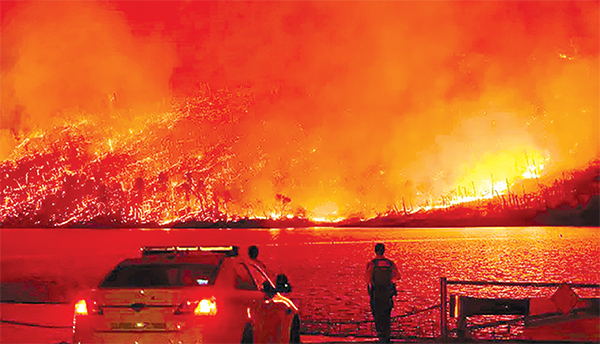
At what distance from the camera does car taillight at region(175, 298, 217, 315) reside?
1051 centimetres

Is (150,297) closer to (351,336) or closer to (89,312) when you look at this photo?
(89,312)

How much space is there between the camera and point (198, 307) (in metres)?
10.5

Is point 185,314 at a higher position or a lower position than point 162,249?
lower

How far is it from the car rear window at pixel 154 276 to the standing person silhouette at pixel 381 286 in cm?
502

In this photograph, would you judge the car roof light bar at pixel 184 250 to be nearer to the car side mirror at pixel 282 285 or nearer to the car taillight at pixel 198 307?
the car side mirror at pixel 282 285

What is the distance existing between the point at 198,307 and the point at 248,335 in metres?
0.80

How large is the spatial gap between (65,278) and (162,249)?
303 feet

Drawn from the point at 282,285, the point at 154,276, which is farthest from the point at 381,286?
the point at 154,276

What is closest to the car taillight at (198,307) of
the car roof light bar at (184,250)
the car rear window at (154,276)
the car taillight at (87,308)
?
the car rear window at (154,276)

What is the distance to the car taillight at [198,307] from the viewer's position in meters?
10.5

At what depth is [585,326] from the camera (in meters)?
15.1

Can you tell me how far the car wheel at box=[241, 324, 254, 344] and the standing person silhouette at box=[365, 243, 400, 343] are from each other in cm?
501

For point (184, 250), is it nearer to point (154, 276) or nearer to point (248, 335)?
point (154, 276)

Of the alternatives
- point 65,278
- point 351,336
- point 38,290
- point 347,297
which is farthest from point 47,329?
point 65,278
